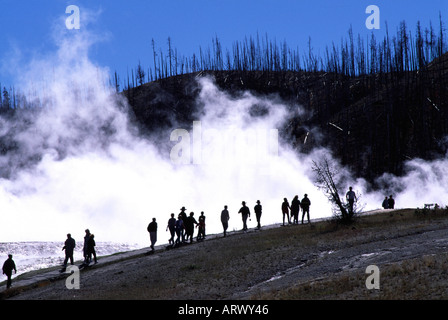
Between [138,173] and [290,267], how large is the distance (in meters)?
64.7

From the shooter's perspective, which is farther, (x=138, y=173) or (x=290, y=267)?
(x=138, y=173)

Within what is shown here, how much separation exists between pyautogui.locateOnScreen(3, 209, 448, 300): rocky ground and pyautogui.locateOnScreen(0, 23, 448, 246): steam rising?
21.6 m

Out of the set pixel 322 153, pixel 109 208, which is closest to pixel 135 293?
pixel 109 208

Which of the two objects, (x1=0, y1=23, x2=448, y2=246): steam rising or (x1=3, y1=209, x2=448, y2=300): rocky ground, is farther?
(x1=0, y1=23, x2=448, y2=246): steam rising

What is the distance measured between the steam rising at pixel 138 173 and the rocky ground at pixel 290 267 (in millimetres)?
21601

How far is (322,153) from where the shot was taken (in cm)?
8169

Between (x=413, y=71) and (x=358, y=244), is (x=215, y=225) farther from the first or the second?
(x=413, y=71)

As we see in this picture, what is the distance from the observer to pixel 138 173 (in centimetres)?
8194

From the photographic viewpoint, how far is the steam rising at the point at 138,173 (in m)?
62.4

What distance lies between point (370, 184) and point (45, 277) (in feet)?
171

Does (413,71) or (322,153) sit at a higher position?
(413,71)

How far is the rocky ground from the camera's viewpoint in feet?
46.5

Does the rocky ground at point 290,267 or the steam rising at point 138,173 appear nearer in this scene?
the rocky ground at point 290,267

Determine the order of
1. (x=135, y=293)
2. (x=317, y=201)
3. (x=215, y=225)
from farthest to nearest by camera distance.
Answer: (x=317, y=201) < (x=215, y=225) < (x=135, y=293)
